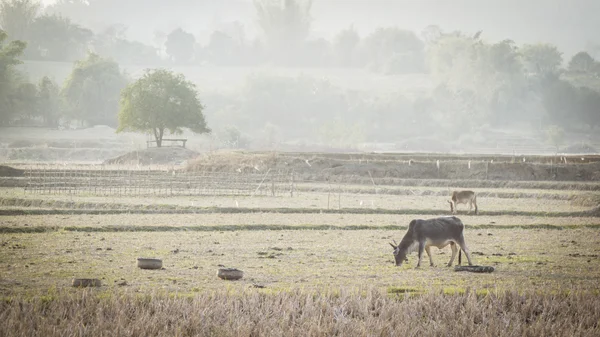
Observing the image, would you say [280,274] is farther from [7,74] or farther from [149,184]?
[7,74]

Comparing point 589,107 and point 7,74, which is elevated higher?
point 589,107

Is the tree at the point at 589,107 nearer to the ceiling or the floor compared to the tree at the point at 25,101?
nearer to the ceiling

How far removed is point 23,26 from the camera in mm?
172250

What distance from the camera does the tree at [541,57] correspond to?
17488 centimetres

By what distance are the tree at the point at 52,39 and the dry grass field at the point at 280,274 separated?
15236cm

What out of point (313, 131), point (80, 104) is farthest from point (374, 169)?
point (313, 131)

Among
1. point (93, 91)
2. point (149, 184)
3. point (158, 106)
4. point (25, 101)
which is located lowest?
point (149, 184)

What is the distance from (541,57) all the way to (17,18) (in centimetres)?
12821

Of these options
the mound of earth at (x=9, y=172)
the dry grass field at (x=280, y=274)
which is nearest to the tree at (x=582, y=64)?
the mound of earth at (x=9, y=172)

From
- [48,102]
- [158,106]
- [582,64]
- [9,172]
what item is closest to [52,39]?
[48,102]

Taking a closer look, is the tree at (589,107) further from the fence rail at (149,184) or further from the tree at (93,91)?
the fence rail at (149,184)

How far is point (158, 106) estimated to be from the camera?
79062 millimetres

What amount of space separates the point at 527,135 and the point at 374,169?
9848 centimetres

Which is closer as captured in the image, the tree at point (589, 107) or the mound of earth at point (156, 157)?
the mound of earth at point (156, 157)
